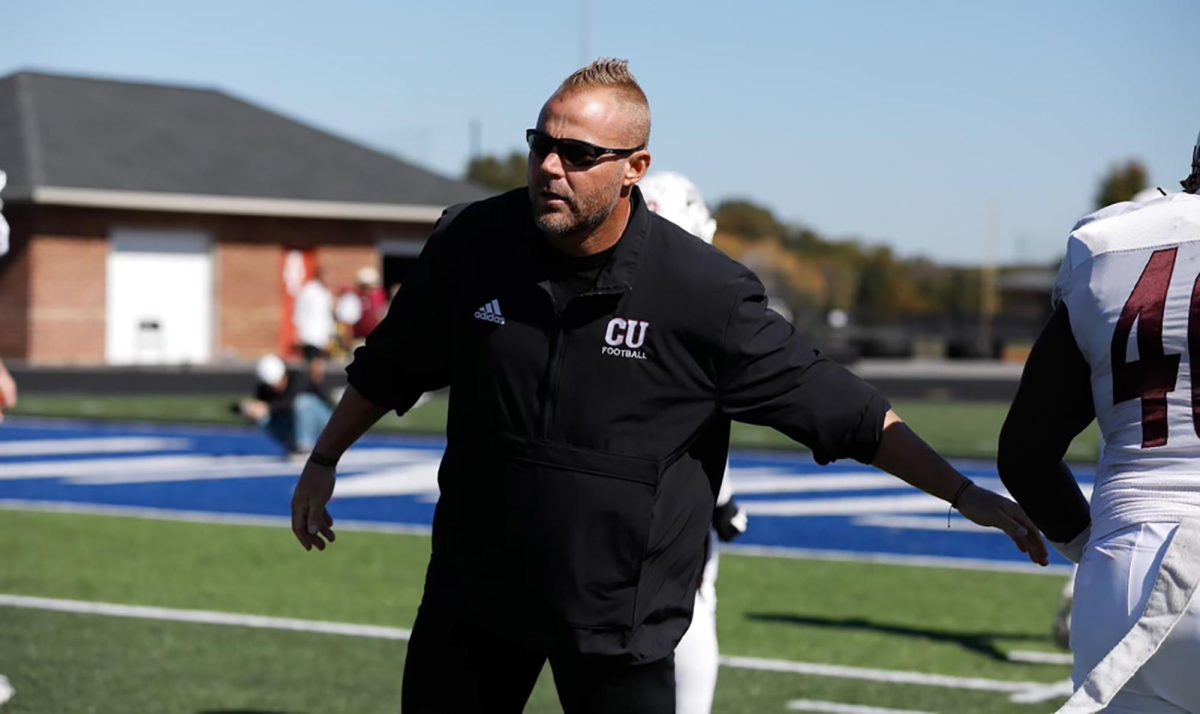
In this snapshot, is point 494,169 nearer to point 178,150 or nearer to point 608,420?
point 178,150

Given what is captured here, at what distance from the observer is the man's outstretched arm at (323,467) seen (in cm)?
434

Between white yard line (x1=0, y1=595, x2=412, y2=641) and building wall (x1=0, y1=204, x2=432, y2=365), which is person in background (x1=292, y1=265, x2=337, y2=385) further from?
building wall (x1=0, y1=204, x2=432, y2=365)

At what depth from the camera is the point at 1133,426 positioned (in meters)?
3.20

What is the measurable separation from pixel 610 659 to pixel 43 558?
7.75 m

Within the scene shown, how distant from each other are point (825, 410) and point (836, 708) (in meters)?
3.54

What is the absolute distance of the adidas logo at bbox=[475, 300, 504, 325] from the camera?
3.92m

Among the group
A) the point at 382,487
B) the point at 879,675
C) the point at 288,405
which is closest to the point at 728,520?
the point at 879,675

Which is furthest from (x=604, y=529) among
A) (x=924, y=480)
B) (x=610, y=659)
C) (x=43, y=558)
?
(x=43, y=558)

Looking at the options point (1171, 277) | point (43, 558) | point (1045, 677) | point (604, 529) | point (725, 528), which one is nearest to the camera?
point (1171, 277)

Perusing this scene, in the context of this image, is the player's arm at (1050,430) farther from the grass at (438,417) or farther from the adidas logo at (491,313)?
the grass at (438,417)

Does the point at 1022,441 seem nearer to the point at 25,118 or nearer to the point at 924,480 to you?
the point at 924,480

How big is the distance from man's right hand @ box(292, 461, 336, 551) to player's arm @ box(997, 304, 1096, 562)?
1.72 m

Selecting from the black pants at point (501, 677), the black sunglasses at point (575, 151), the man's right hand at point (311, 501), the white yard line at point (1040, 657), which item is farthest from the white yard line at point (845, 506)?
the black sunglasses at point (575, 151)

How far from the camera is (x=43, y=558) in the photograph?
10.8 meters
